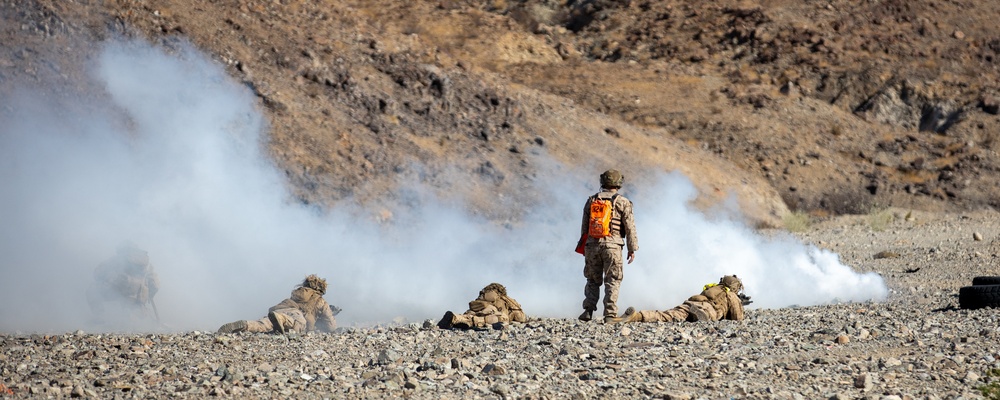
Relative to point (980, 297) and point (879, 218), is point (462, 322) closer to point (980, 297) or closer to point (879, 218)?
point (980, 297)

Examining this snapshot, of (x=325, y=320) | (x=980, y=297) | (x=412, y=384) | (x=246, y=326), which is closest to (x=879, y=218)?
(x=980, y=297)

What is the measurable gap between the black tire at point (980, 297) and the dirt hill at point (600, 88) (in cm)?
1204

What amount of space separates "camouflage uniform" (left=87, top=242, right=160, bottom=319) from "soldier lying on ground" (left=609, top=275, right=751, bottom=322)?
4.68 meters

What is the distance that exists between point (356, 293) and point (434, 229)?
5677mm

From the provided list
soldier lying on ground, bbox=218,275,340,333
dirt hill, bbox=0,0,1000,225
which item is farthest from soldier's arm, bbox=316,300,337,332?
dirt hill, bbox=0,0,1000,225

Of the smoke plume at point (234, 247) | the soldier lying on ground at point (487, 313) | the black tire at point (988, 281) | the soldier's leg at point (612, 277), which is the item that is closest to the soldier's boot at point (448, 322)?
the soldier lying on ground at point (487, 313)

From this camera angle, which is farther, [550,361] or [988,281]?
[988,281]

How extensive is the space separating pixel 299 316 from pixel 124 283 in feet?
7.29

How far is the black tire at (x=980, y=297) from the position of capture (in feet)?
38.3

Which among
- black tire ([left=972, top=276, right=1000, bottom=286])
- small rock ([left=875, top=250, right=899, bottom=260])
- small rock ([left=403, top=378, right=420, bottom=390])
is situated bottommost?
small rock ([left=403, top=378, right=420, bottom=390])

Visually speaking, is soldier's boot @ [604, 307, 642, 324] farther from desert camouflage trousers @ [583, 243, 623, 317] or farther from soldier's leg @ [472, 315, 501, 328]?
soldier's leg @ [472, 315, 501, 328]

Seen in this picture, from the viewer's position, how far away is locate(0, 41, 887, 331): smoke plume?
13.1 metres

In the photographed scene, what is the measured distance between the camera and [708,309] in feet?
36.1

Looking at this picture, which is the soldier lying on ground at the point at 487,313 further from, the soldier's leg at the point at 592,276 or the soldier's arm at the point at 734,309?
the soldier's arm at the point at 734,309
